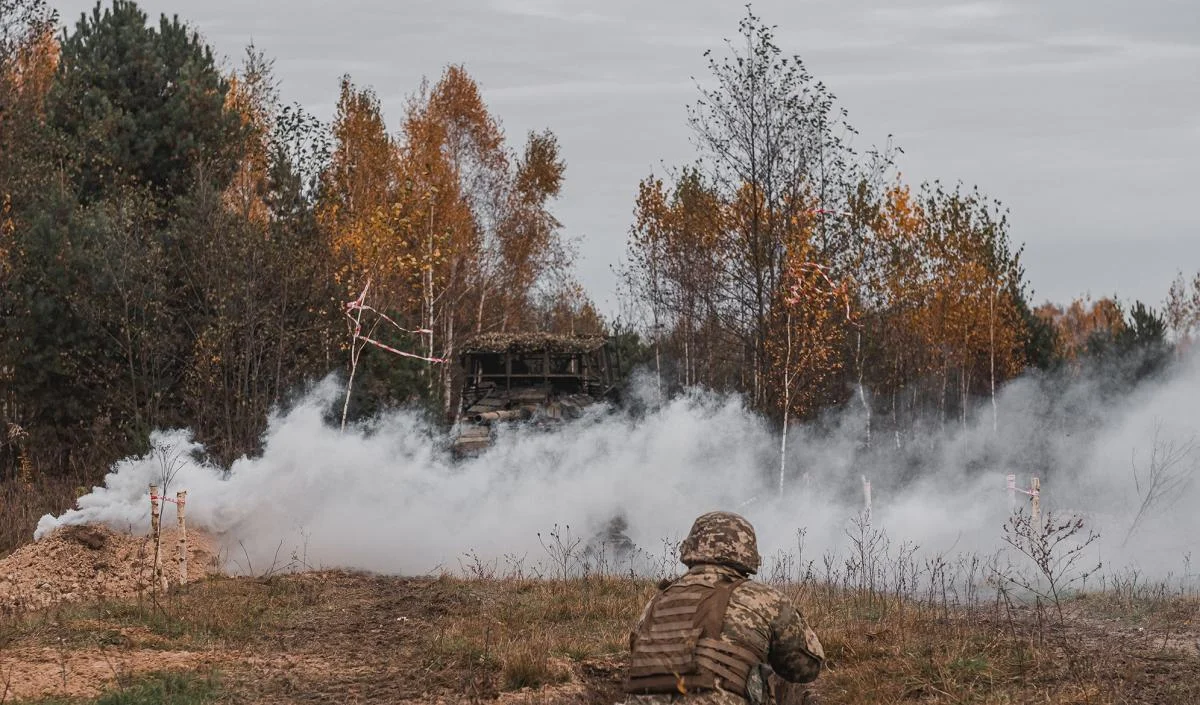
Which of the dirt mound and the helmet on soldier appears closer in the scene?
the helmet on soldier

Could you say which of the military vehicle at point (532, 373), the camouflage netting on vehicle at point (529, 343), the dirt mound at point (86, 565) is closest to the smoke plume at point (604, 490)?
the dirt mound at point (86, 565)

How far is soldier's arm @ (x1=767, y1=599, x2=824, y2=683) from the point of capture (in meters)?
6.82

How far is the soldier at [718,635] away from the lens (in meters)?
6.58

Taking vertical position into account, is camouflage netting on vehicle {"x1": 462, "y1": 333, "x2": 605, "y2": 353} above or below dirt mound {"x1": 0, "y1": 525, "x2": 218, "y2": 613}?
above

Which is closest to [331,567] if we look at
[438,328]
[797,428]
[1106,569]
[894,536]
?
[894,536]

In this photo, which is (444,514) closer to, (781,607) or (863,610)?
(863,610)

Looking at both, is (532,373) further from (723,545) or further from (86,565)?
(723,545)

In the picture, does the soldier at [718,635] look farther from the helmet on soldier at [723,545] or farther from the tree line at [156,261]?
the tree line at [156,261]

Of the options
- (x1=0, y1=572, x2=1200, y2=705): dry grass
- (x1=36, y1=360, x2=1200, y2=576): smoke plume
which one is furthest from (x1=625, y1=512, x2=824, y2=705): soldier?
(x1=36, y1=360, x2=1200, y2=576): smoke plume

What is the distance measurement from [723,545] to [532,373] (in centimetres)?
2032

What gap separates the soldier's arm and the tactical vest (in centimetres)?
19

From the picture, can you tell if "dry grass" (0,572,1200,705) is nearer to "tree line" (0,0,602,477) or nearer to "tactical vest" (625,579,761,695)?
"tactical vest" (625,579,761,695)

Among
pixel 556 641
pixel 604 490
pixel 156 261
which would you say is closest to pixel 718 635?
pixel 556 641

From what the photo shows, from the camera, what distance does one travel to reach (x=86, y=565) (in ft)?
56.3
